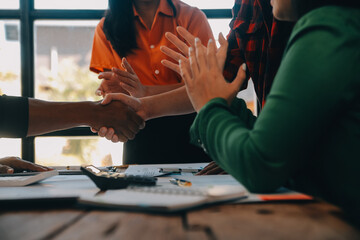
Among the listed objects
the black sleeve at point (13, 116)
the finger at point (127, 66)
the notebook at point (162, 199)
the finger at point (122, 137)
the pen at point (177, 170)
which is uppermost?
the finger at point (127, 66)

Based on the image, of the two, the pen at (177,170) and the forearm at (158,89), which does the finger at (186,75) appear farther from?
the forearm at (158,89)

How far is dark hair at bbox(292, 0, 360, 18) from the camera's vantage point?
627 mm

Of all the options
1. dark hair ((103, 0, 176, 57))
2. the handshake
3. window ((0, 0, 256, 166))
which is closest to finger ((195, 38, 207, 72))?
the handshake

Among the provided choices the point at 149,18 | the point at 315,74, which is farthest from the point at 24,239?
the point at 149,18

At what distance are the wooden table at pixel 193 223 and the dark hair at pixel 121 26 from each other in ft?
4.96

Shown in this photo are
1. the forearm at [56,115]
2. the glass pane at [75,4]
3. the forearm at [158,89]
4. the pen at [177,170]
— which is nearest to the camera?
the pen at [177,170]

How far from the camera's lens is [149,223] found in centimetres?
47

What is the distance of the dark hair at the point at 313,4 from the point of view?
63 cm

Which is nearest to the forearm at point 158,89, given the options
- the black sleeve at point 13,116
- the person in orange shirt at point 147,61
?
the person in orange shirt at point 147,61

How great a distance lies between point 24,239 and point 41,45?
289cm

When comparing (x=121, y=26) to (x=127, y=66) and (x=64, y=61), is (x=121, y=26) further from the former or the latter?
(x=64, y=61)

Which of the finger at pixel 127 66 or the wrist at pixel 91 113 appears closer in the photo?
the wrist at pixel 91 113

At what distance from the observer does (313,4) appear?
685 millimetres

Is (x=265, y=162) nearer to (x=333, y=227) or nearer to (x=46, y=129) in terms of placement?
(x=333, y=227)
